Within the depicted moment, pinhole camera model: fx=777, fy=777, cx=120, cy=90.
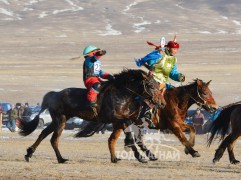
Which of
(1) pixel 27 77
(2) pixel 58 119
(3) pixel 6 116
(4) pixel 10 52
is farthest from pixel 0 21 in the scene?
(2) pixel 58 119

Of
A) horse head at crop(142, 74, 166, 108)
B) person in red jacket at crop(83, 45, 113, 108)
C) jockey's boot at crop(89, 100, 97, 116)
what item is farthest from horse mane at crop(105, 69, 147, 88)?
jockey's boot at crop(89, 100, 97, 116)

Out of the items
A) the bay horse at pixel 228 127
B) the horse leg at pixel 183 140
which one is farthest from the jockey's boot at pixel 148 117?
the bay horse at pixel 228 127

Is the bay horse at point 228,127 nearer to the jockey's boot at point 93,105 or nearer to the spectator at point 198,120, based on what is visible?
the jockey's boot at point 93,105

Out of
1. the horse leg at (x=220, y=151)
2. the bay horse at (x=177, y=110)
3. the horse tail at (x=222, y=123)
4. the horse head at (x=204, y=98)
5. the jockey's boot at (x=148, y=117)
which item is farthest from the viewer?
the horse tail at (x=222, y=123)

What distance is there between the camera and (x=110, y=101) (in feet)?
51.0

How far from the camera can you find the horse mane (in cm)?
1584

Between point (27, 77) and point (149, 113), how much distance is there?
53537 mm

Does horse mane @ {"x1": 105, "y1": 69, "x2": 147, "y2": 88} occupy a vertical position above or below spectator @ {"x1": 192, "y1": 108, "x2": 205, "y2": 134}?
above

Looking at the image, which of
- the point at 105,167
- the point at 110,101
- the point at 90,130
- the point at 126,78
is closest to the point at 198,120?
the point at 90,130

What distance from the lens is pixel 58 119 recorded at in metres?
15.9

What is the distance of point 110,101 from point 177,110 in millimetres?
1485

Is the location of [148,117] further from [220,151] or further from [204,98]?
[220,151]

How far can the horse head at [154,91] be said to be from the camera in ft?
51.3

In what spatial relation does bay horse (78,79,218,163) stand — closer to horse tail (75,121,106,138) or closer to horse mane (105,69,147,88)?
horse mane (105,69,147,88)
